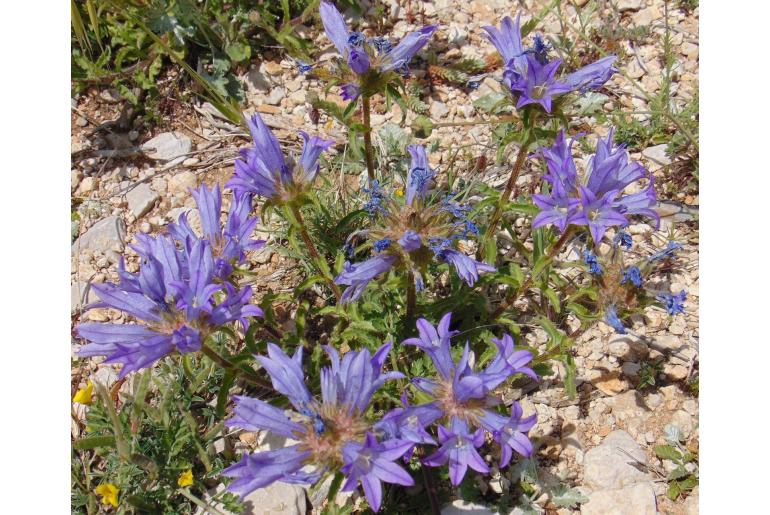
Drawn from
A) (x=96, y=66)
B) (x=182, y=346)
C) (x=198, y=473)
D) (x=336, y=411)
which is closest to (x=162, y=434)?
(x=198, y=473)

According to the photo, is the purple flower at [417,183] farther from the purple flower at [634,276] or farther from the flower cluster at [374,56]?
the purple flower at [634,276]

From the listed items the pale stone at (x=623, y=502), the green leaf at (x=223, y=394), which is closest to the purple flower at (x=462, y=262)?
the green leaf at (x=223, y=394)

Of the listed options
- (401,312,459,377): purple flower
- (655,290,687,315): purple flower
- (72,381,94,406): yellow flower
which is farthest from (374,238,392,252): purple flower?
(72,381,94,406): yellow flower

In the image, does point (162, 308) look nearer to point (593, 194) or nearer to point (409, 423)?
point (409, 423)

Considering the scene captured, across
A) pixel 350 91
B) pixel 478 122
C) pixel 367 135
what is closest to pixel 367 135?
pixel 367 135

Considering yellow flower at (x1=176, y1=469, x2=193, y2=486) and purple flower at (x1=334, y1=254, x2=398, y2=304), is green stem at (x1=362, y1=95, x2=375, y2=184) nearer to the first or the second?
purple flower at (x1=334, y1=254, x2=398, y2=304)
